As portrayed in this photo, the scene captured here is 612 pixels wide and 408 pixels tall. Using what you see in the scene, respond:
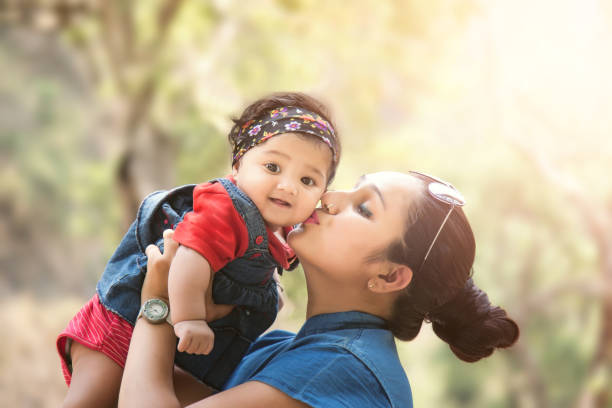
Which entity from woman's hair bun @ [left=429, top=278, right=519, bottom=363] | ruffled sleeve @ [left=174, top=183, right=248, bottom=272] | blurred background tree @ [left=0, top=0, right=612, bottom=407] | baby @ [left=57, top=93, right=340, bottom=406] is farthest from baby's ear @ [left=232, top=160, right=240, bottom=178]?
blurred background tree @ [left=0, top=0, right=612, bottom=407]

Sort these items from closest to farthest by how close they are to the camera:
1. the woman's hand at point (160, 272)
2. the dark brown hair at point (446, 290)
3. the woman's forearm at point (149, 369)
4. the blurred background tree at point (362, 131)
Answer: the woman's forearm at point (149, 369), the woman's hand at point (160, 272), the dark brown hair at point (446, 290), the blurred background tree at point (362, 131)

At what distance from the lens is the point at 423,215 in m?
1.37

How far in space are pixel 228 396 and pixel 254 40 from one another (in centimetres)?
483

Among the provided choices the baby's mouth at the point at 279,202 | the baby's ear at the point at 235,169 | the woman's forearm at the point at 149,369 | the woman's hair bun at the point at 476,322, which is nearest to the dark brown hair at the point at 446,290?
the woman's hair bun at the point at 476,322

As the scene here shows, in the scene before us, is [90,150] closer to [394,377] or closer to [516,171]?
[516,171]

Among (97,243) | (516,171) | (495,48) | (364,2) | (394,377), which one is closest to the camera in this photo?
(394,377)

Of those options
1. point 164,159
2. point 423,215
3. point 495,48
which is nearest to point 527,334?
point 495,48

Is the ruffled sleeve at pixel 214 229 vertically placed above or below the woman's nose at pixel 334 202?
below

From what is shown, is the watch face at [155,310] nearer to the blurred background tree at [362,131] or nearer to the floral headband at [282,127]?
the floral headband at [282,127]

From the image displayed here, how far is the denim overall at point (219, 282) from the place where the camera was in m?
1.32

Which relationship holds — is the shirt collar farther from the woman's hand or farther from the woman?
the woman's hand

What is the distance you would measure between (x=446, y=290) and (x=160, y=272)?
0.57m

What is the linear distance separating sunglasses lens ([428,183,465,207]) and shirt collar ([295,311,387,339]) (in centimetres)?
28

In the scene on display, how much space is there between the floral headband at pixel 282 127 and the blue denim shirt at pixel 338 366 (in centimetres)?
37
